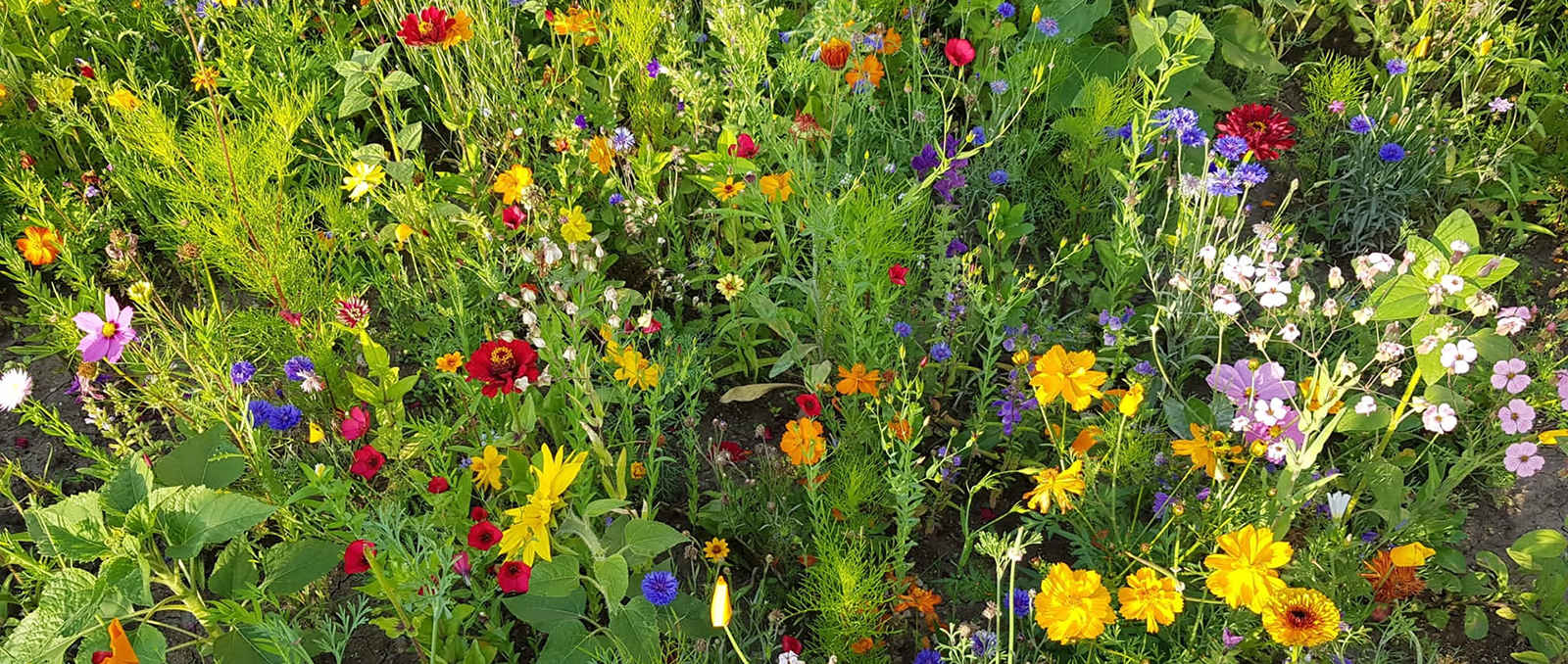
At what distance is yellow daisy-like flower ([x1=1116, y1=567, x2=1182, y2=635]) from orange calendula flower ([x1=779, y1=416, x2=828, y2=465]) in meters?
0.58

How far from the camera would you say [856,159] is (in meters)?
2.56

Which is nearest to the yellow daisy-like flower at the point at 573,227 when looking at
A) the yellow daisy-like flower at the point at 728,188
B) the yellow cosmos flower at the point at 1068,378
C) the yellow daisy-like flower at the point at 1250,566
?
the yellow daisy-like flower at the point at 728,188

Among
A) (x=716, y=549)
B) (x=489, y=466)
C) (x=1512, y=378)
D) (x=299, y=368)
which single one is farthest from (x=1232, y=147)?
(x=299, y=368)

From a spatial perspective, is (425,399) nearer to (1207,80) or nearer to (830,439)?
(830,439)

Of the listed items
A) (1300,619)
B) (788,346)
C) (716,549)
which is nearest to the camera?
(1300,619)

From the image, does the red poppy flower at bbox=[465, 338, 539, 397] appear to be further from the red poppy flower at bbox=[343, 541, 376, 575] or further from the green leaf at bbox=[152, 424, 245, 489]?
the green leaf at bbox=[152, 424, 245, 489]

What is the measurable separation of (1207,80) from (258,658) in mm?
2720

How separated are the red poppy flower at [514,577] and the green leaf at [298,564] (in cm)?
35

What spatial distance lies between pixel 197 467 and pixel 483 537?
1.75 feet

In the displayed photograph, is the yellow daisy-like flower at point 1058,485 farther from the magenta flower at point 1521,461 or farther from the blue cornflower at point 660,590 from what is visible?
the magenta flower at point 1521,461

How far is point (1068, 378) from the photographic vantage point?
67.9 inches

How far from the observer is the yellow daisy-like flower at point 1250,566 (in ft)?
4.55

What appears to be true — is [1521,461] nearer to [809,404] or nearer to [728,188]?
[809,404]

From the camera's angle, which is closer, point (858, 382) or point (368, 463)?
point (368, 463)
